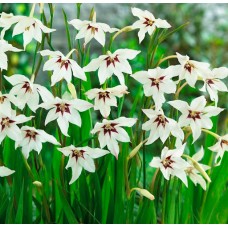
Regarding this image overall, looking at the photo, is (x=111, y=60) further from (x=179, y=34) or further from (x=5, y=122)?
(x=179, y=34)

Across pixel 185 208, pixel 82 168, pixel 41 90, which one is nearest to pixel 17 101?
pixel 41 90

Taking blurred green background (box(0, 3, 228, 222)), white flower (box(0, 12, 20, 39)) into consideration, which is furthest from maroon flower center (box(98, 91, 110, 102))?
blurred green background (box(0, 3, 228, 222))

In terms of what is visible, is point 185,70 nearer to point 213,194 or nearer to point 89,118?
point 89,118

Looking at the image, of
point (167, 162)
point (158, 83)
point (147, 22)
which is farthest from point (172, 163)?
point (147, 22)

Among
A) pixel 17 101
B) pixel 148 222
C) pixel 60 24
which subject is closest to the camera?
pixel 17 101

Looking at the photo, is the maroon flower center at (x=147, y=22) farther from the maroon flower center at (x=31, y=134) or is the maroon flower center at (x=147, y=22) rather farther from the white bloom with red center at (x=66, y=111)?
the maroon flower center at (x=31, y=134)

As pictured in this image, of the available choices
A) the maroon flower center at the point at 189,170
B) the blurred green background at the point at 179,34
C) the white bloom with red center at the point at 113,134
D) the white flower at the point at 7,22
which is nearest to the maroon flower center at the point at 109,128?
the white bloom with red center at the point at 113,134
